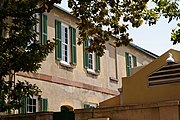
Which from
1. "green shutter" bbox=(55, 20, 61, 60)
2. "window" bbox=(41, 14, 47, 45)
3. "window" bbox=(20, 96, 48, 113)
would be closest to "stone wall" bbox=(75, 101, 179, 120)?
"window" bbox=(20, 96, 48, 113)

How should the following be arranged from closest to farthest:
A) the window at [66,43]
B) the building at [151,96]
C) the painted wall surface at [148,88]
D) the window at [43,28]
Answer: the building at [151,96] < the painted wall surface at [148,88] < the window at [43,28] < the window at [66,43]

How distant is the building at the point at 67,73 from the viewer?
18219mm

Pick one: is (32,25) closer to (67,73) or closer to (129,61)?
(67,73)

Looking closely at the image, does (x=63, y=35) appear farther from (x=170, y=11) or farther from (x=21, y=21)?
(x=170, y=11)

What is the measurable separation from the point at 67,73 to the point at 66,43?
147cm

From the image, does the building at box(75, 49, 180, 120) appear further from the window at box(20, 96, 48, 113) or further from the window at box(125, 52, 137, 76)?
the window at box(125, 52, 137, 76)

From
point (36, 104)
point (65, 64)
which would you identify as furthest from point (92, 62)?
point (36, 104)

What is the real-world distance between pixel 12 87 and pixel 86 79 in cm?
911

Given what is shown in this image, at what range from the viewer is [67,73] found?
789 inches

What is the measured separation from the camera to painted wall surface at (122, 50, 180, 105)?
1381 centimetres

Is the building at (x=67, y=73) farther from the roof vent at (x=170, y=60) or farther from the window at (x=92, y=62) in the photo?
the roof vent at (x=170, y=60)

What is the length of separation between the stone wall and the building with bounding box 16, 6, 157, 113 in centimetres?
478

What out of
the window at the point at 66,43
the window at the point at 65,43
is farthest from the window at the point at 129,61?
the window at the point at 65,43

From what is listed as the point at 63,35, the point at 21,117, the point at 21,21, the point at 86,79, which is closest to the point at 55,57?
the point at 63,35
